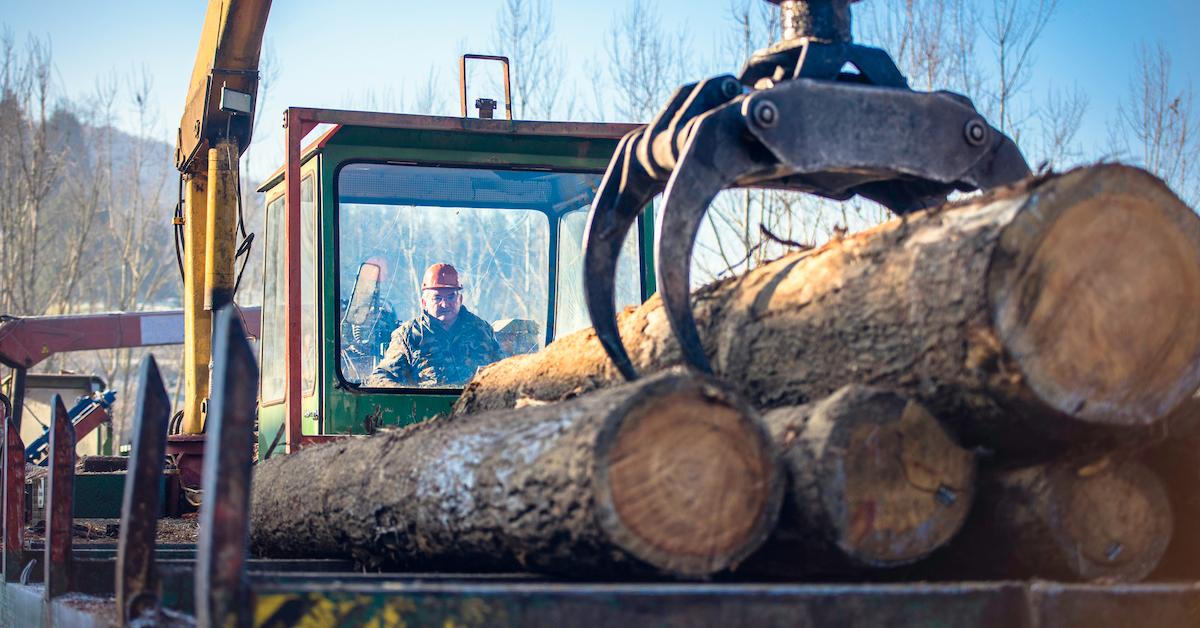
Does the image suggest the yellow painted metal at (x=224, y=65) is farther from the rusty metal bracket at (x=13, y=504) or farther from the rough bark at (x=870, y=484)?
the rough bark at (x=870, y=484)

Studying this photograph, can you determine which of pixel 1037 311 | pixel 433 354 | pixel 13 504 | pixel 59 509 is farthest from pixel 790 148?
pixel 433 354

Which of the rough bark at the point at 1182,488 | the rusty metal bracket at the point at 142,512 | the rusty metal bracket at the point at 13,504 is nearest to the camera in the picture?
the rusty metal bracket at the point at 142,512

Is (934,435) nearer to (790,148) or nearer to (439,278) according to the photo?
(790,148)

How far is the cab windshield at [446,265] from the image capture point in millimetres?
5633

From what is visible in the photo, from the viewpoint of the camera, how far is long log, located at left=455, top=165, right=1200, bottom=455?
2.35 metres

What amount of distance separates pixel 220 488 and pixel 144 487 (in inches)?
24.1

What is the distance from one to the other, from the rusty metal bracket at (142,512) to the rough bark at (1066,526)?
1.54m

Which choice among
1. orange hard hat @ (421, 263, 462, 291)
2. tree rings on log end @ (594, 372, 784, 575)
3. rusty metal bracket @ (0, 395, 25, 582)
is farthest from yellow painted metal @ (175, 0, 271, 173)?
tree rings on log end @ (594, 372, 784, 575)

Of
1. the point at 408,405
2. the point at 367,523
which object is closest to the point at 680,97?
the point at 367,523

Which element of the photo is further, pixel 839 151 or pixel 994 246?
pixel 839 151

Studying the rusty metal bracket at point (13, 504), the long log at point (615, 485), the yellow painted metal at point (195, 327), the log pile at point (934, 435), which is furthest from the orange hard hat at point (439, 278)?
the log pile at point (934, 435)

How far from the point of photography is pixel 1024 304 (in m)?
2.34

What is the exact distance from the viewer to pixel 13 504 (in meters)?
3.79

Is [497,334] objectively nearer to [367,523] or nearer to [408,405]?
[408,405]
